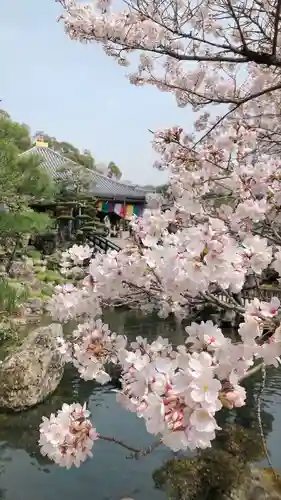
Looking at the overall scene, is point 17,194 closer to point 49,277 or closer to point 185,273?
point 49,277

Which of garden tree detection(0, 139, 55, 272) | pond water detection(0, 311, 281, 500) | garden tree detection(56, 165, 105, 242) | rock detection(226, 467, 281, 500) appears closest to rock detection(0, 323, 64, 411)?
pond water detection(0, 311, 281, 500)

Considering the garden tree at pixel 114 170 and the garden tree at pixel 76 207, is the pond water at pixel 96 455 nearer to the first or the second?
the garden tree at pixel 76 207

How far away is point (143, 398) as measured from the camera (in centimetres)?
150

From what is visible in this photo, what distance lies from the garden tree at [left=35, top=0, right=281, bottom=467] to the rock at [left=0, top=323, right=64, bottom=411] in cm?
327

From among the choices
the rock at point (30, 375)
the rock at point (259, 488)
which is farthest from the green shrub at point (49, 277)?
the rock at point (259, 488)

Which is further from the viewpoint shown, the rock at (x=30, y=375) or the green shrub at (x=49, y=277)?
the green shrub at (x=49, y=277)

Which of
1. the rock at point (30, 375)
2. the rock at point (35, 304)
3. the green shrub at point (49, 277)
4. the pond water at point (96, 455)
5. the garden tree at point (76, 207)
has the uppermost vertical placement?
the garden tree at point (76, 207)

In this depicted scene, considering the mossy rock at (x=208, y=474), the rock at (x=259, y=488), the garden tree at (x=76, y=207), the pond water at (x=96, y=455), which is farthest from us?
the garden tree at (x=76, y=207)

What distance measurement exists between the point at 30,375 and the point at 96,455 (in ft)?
4.79

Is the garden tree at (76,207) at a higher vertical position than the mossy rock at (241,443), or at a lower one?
higher

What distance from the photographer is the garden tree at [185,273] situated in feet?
4.62

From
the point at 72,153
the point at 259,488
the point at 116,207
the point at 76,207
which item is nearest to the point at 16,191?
the point at 76,207

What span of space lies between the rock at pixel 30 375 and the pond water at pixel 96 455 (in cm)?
13

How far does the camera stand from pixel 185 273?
1.70m
